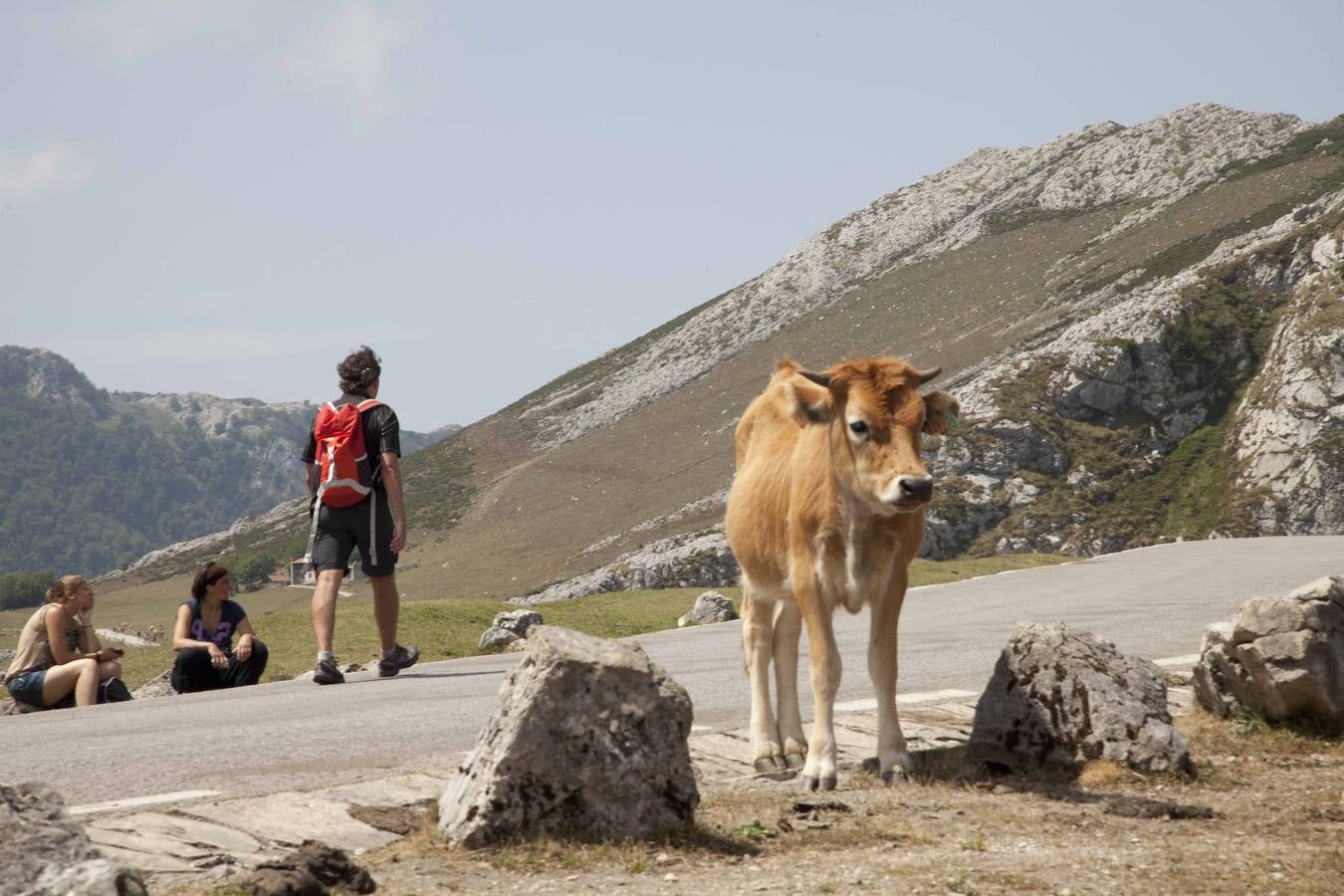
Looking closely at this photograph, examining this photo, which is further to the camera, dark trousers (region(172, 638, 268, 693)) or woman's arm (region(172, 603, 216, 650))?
dark trousers (region(172, 638, 268, 693))

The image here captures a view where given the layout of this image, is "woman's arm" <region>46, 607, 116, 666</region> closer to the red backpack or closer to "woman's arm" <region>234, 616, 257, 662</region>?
"woman's arm" <region>234, 616, 257, 662</region>

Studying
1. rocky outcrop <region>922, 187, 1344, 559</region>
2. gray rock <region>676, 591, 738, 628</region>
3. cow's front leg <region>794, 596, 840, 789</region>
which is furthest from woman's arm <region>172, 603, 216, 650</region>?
rocky outcrop <region>922, 187, 1344, 559</region>

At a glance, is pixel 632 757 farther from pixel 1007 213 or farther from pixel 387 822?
pixel 1007 213

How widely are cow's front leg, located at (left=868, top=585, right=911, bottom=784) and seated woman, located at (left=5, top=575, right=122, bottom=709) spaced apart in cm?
836

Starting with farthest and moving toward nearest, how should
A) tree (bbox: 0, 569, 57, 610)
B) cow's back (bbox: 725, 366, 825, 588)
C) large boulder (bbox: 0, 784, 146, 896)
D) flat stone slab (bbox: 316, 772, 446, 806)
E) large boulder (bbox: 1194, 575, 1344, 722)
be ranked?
tree (bbox: 0, 569, 57, 610) → large boulder (bbox: 1194, 575, 1344, 722) → cow's back (bbox: 725, 366, 825, 588) → flat stone slab (bbox: 316, 772, 446, 806) → large boulder (bbox: 0, 784, 146, 896)

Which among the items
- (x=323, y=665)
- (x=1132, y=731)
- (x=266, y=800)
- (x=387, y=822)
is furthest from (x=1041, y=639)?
(x=323, y=665)

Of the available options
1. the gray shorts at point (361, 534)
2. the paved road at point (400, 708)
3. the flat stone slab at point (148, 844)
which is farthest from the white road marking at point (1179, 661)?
the flat stone slab at point (148, 844)

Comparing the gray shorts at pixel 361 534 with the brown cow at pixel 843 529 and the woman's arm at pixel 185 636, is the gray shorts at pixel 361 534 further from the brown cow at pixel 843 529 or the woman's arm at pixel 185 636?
the brown cow at pixel 843 529

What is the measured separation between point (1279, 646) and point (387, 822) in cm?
652

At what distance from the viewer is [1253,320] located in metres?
96.3

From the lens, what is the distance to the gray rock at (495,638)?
20.1m

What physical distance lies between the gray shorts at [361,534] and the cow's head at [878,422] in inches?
247

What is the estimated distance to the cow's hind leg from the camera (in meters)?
9.30

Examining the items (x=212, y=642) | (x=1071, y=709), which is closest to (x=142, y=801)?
(x=1071, y=709)
